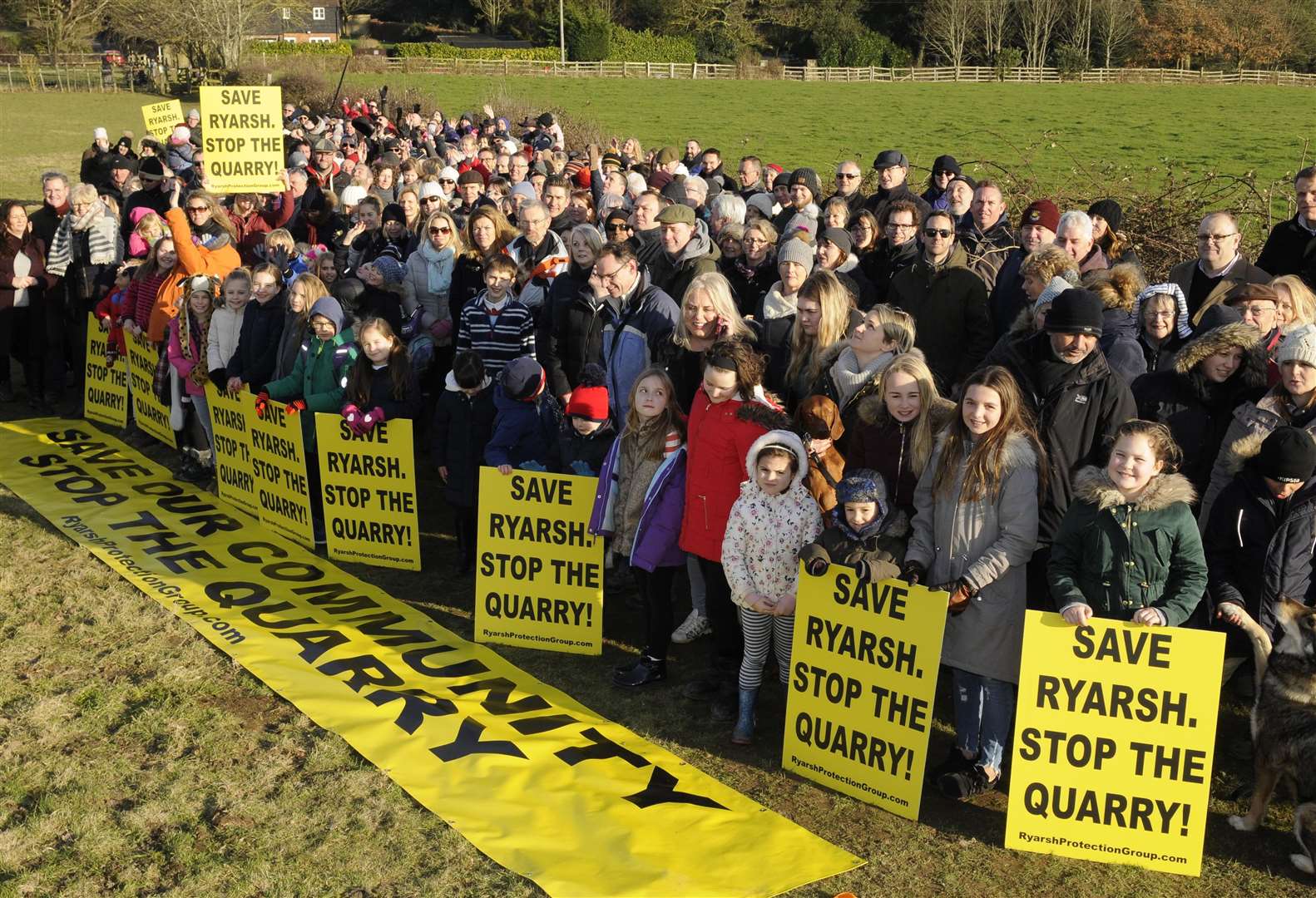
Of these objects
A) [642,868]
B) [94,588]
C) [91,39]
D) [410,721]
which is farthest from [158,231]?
[91,39]

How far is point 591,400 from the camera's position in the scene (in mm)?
7551

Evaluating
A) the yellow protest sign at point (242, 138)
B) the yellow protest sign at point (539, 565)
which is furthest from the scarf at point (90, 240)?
the yellow protest sign at point (539, 565)

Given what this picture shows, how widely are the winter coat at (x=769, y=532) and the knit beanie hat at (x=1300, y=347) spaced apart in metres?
2.26

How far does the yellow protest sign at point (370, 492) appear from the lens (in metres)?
8.88

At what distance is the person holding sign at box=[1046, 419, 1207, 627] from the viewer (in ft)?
16.9

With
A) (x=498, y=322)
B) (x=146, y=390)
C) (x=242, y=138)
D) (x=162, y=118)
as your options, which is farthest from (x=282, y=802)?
(x=162, y=118)

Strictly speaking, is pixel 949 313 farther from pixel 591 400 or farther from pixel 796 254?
pixel 591 400

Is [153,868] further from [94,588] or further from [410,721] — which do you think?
[94,588]

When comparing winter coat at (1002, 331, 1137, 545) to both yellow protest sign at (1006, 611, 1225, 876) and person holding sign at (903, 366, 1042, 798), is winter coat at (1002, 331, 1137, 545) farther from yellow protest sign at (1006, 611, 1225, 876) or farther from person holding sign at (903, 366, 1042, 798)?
yellow protest sign at (1006, 611, 1225, 876)

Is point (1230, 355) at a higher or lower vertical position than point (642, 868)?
higher

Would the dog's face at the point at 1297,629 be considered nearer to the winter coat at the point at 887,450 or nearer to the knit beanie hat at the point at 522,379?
the winter coat at the point at 887,450

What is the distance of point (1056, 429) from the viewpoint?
19.2ft

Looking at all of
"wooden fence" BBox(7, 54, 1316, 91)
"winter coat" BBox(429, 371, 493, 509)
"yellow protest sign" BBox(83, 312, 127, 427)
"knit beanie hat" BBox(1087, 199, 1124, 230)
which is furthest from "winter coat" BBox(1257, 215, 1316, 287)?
"wooden fence" BBox(7, 54, 1316, 91)

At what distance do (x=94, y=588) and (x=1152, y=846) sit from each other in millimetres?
6927
